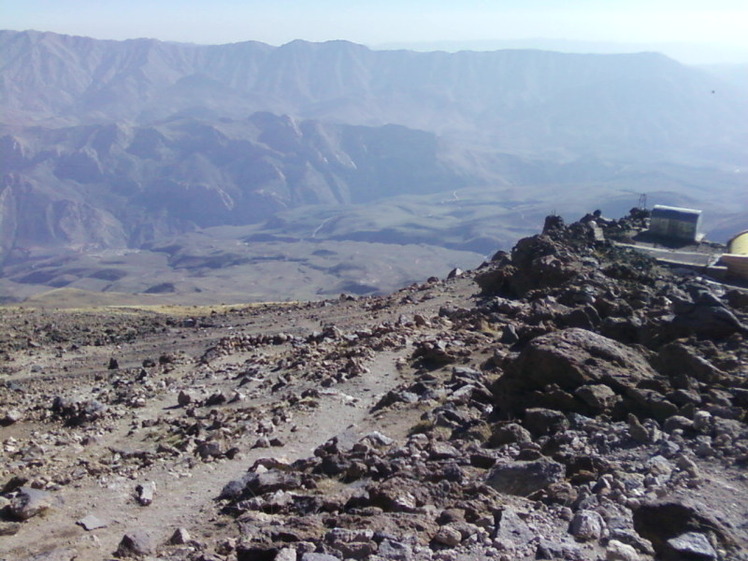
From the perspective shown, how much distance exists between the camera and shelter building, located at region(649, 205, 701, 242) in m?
28.8

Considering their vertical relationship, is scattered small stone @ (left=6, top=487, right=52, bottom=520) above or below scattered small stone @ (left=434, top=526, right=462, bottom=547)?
below

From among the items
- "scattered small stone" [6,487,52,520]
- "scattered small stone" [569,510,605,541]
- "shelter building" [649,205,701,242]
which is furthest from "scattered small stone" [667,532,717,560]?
"shelter building" [649,205,701,242]

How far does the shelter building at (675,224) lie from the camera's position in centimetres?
2881

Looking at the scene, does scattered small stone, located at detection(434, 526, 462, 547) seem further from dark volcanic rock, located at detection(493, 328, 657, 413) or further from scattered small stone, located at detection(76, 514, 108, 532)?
scattered small stone, located at detection(76, 514, 108, 532)

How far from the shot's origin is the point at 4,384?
17.0 m

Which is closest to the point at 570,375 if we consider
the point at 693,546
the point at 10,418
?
the point at 693,546

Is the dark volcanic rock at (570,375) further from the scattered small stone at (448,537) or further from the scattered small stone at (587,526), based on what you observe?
the scattered small stone at (448,537)

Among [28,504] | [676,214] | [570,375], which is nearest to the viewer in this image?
[28,504]

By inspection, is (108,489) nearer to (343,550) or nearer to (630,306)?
(343,550)

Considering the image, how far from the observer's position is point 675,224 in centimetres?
2902

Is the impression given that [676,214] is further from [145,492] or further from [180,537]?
[180,537]

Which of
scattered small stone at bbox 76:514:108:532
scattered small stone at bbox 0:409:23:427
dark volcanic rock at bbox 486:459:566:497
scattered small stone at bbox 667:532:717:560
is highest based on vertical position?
scattered small stone at bbox 667:532:717:560

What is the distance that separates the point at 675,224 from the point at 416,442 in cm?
2300

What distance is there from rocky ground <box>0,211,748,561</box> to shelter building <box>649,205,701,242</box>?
12150 millimetres
